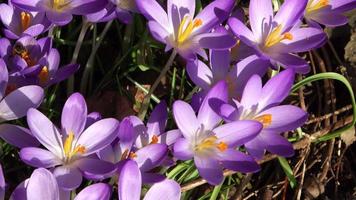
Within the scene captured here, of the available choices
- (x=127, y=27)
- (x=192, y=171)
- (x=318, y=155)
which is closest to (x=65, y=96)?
(x=127, y=27)

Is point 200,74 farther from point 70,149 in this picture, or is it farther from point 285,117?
point 70,149

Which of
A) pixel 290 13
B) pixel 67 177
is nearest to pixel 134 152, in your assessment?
pixel 67 177

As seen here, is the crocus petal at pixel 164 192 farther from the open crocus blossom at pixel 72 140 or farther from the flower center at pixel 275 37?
the flower center at pixel 275 37

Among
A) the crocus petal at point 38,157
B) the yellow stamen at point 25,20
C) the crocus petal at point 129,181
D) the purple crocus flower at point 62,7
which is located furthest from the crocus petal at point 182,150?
the yellow stamen at point 25,20

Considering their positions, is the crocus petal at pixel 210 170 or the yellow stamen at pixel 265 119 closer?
the crocus petal at pixel 210 170

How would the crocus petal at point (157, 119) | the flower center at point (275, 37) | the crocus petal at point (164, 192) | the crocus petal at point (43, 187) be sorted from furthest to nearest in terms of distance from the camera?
1. the flower center at point (275, 37)
2. the crocus petal at point (157, 119)
3. the crocus petal at point (164, 192)
4. the crocus petal at point (43, 187)

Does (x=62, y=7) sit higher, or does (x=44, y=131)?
(x=62, y=7)
